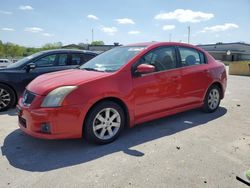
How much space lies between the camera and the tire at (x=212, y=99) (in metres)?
5.75

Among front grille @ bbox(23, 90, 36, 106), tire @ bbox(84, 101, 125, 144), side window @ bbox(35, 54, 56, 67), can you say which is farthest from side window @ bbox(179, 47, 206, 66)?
side window @ bbox(35, 54, 56, 67)

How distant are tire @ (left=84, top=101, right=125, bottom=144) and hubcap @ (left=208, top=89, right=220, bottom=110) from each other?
2.62m

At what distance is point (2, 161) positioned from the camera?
3.45 metres

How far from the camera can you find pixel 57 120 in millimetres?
3543

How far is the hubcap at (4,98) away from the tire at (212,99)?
4.81 m

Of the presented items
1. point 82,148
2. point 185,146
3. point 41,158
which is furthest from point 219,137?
point 41,158

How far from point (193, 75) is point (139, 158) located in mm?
2476

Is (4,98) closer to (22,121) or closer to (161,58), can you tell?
(22,121)

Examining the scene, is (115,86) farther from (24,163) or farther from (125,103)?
(24,163)

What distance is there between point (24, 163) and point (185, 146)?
7.85ft

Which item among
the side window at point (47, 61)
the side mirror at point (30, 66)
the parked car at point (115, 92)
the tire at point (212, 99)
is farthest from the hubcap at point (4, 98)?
the tire at point (212, 99)

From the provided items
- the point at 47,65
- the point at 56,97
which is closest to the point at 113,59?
the point at 56,97

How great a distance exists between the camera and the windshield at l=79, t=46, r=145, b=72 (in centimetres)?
436

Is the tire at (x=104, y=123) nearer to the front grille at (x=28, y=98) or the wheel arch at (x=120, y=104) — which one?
the wheel arch at (x=120, y=104)
